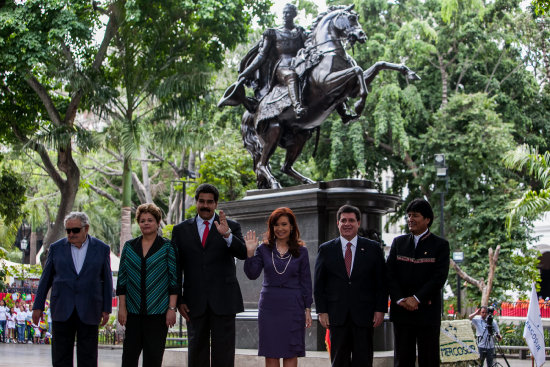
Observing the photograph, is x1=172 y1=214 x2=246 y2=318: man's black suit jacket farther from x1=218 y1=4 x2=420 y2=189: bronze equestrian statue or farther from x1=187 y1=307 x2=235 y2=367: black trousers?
x1=218 y1=4 x2=420 y2=189: bronze equestrian statue

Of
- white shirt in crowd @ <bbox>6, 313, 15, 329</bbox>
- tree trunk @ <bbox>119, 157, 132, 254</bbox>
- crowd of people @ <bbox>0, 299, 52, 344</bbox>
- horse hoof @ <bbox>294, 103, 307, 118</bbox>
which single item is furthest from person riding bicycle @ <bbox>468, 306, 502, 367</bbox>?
→ white shirt in crowd @ <bbox>6, 313, 15, 329</bbox>

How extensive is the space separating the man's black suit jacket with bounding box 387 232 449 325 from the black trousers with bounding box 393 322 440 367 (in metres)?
0.08

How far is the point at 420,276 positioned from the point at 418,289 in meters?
0.12

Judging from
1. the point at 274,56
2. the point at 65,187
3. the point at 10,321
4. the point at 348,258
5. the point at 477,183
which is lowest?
the point at 10,321

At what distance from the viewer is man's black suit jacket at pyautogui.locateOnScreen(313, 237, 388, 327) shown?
6.83m

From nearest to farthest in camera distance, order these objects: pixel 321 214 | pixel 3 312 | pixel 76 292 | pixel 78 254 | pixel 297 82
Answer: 1. pixel 76 292
2. pixel 78 254
3. pixel 321 214
4. pixel 297 82
5. pixel 3 312

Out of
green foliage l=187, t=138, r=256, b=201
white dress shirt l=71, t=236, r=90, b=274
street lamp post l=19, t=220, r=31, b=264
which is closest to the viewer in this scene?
white dress shirt l=71, t=236, r=90, b=274

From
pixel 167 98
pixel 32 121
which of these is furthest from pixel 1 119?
pixel 167 98

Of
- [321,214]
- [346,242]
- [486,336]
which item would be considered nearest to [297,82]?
[321,214]

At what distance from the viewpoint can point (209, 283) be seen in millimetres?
6766

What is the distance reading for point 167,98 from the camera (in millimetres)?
25797

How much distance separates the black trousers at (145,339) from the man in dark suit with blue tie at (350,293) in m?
1.47

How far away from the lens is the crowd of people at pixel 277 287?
6.75 meters

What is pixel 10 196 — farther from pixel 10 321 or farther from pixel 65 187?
pixel 10 321
